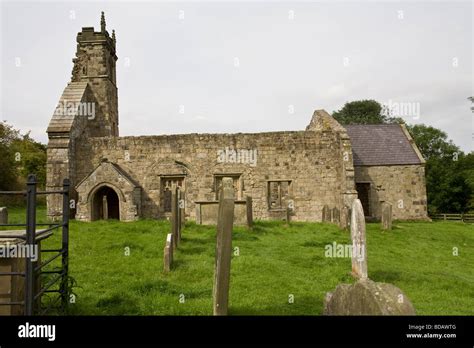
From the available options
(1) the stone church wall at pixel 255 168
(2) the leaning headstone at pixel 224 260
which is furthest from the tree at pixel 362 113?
(2) the leaning headstone at pixel 224 260

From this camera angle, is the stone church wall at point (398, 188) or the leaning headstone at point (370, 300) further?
the stone church wall at point (398, 188)

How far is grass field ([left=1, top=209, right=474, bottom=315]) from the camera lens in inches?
215

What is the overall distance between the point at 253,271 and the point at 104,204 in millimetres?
10176

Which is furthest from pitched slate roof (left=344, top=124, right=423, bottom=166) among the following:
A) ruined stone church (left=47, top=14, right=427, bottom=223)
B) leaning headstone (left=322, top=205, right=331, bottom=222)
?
leaning headstone (left=322, top=205, right=331, bottom=222)

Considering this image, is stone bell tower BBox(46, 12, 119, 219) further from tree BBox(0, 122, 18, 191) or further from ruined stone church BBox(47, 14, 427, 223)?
tree BBox(0, 122, 18, 191)

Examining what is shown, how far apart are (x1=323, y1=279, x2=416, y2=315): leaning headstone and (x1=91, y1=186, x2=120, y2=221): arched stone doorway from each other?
1352 centimetres

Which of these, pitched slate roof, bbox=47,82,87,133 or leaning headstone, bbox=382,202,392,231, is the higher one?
pitched slate roof, bbox=47,82,87,133

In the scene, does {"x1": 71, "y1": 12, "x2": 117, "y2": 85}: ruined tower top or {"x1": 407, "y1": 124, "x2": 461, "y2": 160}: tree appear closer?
{"x1": 71, "y1": 12, "x2": 117, "y2": 85}: ruined tower top

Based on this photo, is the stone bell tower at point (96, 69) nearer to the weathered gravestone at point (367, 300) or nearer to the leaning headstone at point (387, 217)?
the leaning headstone at point (387, 217)

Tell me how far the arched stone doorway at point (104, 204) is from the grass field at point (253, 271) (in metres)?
3.15

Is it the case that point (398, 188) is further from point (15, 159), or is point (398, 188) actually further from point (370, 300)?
point (15, 159)

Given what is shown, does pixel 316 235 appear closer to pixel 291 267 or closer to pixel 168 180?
pixel 291 267

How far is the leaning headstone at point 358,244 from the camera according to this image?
670cm
